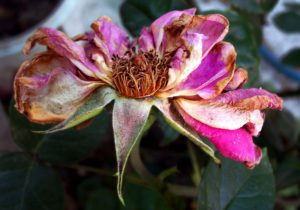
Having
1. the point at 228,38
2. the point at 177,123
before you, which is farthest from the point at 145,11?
the point at 177,123

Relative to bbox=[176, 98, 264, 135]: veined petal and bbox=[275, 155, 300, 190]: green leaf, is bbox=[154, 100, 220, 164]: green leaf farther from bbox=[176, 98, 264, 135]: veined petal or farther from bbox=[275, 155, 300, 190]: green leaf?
bbox=[275, 155, 300, 190]: green leaf

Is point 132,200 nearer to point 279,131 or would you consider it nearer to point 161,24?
point 161,24

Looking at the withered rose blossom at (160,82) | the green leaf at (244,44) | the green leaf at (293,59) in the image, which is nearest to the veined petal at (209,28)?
the withered rose blossom at (160,82)

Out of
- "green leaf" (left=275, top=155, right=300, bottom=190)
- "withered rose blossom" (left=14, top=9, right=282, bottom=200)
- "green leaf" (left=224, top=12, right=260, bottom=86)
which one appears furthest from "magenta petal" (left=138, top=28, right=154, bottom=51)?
"green leaf" (left=275, top=155, right=300, bottom=190)

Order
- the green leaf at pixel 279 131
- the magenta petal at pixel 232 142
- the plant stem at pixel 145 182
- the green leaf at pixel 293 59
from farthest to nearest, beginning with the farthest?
the green leaf at pixel 293 59 → the green leaf at pixel 279 131 → the plant stem at pixel 145 182 → the magenta petal at pixel 232 142

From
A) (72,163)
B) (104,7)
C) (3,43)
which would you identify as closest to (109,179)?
(72,163)

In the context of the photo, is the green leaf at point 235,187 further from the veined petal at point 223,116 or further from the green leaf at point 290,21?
the green leaf at point 290,21

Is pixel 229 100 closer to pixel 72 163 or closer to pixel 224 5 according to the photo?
pixel 72 163
